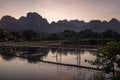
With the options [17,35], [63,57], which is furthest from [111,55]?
[17,35]

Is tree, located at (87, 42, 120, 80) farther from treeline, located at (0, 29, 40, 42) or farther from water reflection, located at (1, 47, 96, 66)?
treeline, located at (0, 29, 40, 42)

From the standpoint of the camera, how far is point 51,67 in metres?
26.6

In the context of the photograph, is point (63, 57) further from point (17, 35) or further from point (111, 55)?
point (17, 35)

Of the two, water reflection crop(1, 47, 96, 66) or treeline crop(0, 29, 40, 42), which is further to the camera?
treeline crop(0, 29, 40, 42)

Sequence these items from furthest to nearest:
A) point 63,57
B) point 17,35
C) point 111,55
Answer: point 17,35, point 63,57, point 111,55

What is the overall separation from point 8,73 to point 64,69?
19.8ft

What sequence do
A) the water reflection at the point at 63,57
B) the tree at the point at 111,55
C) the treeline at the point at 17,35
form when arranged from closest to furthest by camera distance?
the tree at the point at 111,55 → the water reflection at the point at 63,57 → the treeline at the point at 17,35

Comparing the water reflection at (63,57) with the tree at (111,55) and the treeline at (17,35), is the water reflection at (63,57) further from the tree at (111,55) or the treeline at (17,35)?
the treeline at (17,35)

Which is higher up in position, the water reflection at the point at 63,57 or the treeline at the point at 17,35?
the treeline at the point at 17,35

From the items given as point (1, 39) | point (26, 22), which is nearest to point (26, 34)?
point (1, 39)

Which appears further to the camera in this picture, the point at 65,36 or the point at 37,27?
the point at 37,27

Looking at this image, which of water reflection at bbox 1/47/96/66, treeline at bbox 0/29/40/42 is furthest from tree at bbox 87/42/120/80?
treeline at bbox 0/29/40/42

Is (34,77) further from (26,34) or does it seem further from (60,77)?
(26,34)

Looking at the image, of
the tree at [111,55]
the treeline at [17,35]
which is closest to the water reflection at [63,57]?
the tree at [111,55]
